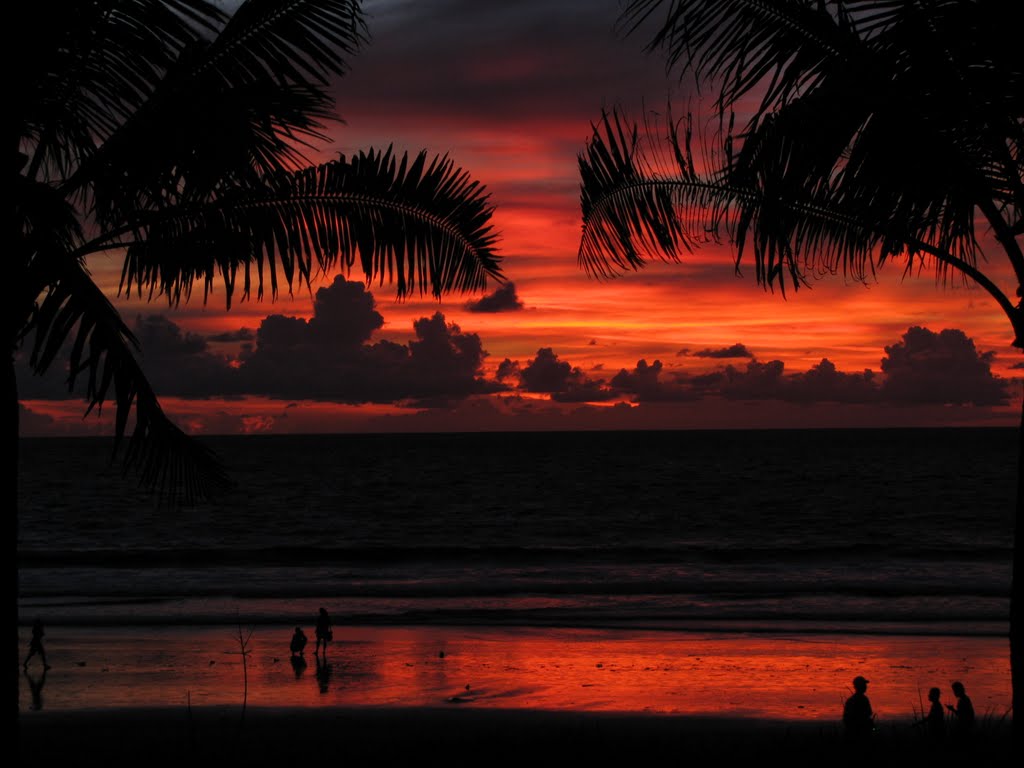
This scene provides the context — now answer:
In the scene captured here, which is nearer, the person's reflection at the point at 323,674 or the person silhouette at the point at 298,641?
the person's reflection at the point at 323,674

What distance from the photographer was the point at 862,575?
35.4 m

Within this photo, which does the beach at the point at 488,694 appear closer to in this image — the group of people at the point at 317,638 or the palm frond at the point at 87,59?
the group of people at the point at 317,638

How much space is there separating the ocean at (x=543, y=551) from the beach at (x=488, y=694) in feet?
8.82

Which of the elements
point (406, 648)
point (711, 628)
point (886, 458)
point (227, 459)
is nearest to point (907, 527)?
point (711, 628)

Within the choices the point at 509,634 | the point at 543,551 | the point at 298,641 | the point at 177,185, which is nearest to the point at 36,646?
the point at 298,641

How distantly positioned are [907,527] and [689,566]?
79.5ft

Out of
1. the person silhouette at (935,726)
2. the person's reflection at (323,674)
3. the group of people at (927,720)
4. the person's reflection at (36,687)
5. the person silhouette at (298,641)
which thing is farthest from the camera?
the person silhouette at (298,641)

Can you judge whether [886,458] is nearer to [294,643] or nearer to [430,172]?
[294,643]

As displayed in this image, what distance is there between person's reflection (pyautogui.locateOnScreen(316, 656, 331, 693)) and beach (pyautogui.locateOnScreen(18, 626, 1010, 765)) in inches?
3.7

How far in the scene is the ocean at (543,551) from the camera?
1049 inches

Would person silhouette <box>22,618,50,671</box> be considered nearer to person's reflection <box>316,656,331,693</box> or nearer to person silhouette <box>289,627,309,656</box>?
person silhouette <box>289,627,309,656</box>

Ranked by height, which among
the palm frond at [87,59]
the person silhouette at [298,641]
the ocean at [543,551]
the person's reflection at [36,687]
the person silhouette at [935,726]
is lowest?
the ocean at [543,551]

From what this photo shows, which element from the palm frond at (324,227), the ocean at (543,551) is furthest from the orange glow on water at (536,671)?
the palm frond at (324,227)

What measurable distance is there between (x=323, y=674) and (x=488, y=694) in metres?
3.32
